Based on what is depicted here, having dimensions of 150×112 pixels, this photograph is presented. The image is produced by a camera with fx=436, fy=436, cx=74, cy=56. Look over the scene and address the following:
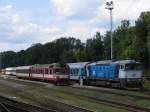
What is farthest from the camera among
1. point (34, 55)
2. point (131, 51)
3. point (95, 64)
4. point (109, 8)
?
point (34, 55)

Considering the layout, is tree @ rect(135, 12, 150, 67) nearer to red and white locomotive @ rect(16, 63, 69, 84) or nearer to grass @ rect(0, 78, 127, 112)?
red and white locomotive @ rect(16, 63, 69, 84)

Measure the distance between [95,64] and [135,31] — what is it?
178 ft

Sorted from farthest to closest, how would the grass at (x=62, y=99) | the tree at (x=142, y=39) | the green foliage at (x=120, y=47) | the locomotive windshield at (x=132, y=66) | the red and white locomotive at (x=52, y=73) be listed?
the green foliage at (x=120, y=47)
the tree at (x=142, y=39)
the red and white locomotive at (x=52, y=73)
the locomotive windshield at (x=132, y=66)
the grass at (x=62, y=99)

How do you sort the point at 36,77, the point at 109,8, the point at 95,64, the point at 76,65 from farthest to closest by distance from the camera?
the point at 36,77 < the point at 109,8 < the point at 76,65 < the point at 95,64

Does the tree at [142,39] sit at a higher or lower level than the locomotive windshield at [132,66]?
higher

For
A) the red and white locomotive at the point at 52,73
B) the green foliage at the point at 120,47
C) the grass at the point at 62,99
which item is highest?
the green foliage at the point at 120,47

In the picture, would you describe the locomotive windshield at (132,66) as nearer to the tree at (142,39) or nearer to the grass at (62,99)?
the grass at (62,99)

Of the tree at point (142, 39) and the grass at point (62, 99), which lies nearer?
the grass at point (62, 99)

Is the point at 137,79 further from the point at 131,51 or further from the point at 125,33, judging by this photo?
the point at 125,33

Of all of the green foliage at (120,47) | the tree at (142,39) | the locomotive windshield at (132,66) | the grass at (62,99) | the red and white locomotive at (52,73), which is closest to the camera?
the grass at (62,99)

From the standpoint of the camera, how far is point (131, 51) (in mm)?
101938

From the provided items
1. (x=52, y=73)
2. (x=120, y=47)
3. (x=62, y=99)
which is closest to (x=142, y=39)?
(x=120, y=47)

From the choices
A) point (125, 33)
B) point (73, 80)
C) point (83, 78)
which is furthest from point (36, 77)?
point (125, 33)

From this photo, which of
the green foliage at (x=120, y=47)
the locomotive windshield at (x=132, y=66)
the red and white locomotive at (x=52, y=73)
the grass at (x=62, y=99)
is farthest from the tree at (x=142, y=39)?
the grass at (x=62, y=99)
